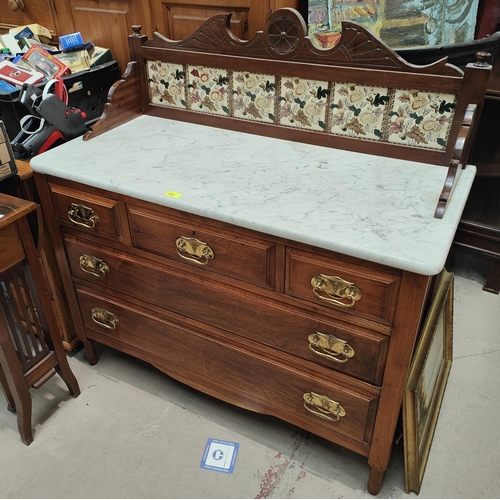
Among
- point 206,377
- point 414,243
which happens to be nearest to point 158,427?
point 206,377

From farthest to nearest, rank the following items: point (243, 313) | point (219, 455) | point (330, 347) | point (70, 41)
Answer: point (70, 41) → point (219, 455) → point (243, 313) → point (330, 347)

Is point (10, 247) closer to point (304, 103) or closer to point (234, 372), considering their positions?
point (234, 372)

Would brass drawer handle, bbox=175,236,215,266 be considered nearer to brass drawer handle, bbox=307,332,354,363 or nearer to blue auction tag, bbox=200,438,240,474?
brass drawer handle, bbox=307,332,354,363

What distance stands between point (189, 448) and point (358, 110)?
3.86 ft

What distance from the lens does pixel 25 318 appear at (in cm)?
151

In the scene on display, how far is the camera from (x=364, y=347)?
1193 mm

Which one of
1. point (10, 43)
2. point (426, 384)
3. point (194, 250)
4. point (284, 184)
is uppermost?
point (10, 43)

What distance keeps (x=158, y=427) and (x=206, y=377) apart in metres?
0.27

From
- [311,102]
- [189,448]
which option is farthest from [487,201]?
[189,448]

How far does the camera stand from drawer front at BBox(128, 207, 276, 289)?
1.22 metres

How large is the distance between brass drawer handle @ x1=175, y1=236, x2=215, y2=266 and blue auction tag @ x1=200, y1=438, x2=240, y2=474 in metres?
0.65

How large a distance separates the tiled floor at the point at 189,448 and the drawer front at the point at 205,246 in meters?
0.63

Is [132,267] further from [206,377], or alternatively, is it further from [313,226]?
[313,226]

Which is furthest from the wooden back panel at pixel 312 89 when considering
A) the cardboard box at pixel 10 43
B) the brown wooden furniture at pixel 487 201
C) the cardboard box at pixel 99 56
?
the brown wooden furniture at pixel 487 201
